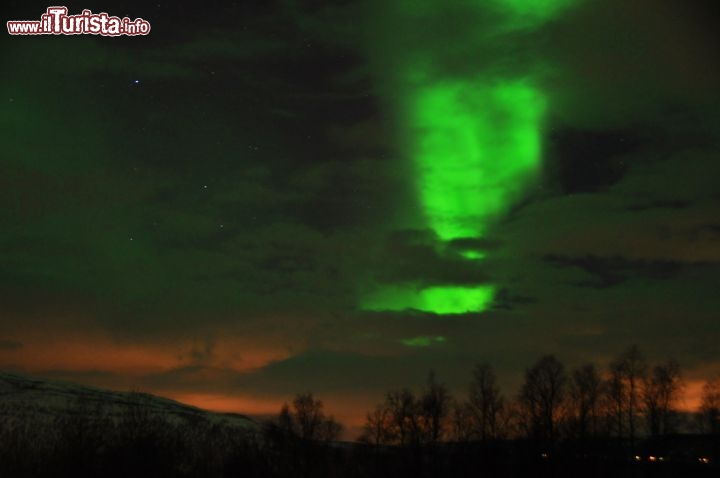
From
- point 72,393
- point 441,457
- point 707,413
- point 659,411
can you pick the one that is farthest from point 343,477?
point 707,413

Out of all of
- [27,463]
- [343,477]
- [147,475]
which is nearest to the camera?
[27,463]

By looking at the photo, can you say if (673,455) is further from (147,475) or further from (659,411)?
(147,475)

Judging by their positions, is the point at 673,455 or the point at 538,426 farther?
the point at 673,455

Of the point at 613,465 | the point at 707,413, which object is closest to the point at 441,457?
the point at 613,465

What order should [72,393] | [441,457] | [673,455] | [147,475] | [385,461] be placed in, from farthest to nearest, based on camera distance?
1. [673,455]
2. [72,393]
3. [441,457]
4. [385,461]
5. [147,475]

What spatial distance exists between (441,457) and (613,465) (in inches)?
696

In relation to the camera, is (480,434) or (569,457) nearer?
(569,457)

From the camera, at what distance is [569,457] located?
45812mm

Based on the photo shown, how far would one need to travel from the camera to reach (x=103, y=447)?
3366cm

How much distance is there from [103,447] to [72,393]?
52138 mm

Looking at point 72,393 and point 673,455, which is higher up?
point 72,393

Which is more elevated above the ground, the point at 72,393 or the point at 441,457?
the point at 72,393

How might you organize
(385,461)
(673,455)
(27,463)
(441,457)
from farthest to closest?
1. (673,455)
2. (441,457)
3. (385,461)
4. (27,463)

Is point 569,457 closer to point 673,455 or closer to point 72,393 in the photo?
point 673,455
